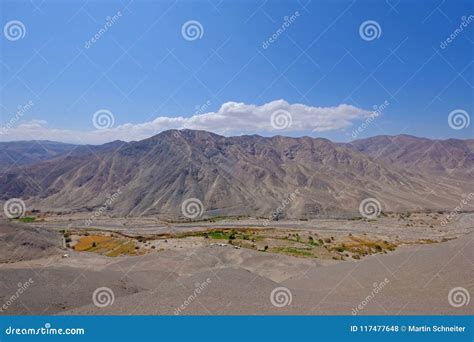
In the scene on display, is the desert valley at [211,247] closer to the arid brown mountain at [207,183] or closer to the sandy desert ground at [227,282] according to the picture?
the sandy desert ground at [227,282]

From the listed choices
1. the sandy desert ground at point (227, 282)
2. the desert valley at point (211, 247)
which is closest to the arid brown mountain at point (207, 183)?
the desert valley at point (211, 247)

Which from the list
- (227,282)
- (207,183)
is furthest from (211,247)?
(207,183)

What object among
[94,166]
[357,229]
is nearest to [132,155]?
[94,166]

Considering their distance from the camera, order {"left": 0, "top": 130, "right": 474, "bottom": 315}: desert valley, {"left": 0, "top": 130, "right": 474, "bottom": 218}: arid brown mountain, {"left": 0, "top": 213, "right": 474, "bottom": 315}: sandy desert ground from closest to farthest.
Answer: {"left": 0, "top": 213, "right": 474, "bottom": 315}: sandy desert ground → {"left": 0, "top": 130, "right": 474, "bottom": 315}: desert valley → {"left": 0, "top": 130, "right": 474, "bottom": 218}: arid brown mountain

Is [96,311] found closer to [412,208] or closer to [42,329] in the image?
[42,329]

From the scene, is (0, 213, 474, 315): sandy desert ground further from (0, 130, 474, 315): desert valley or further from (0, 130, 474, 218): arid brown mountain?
(0, 130, 474, 218): arid brown mountain

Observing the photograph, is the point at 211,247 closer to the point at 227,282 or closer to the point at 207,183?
the point at 227,282

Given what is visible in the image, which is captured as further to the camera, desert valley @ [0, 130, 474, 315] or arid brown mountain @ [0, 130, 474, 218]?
arid brown mountain @ [0, 130, 474, 218]

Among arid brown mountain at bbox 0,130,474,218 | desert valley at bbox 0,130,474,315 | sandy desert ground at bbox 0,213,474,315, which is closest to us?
sandy desert ground at bbox 0,213,474,315

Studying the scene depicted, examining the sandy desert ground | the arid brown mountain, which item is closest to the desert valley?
the sandy desert ground
